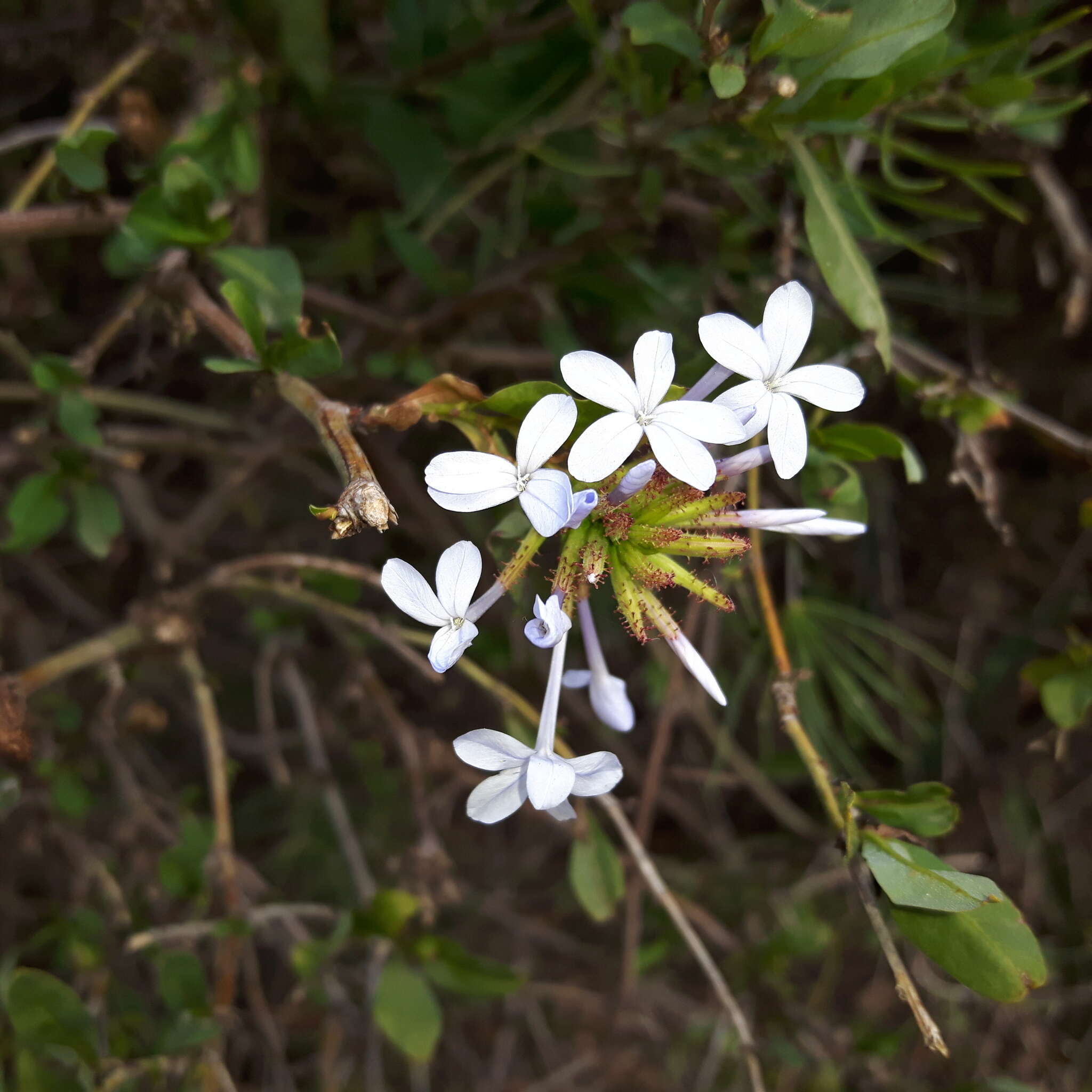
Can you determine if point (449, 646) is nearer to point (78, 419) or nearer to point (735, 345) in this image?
point (735, 345)

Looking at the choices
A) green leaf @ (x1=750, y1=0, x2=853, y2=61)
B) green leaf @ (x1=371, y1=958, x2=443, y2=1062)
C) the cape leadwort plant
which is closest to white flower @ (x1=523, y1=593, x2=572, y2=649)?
the cape leadwort plant

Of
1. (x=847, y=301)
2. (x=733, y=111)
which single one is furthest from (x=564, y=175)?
(x=847, y=301)

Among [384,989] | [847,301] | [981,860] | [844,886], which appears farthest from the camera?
[844,886]

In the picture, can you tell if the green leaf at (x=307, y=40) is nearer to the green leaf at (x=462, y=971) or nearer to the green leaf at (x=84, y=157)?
the green leaf at (x=84, y=157)

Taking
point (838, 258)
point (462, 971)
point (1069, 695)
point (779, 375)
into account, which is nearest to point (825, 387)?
point (779, 375)

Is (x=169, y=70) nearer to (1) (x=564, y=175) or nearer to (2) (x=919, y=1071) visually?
(1) (x=564, y=175)
